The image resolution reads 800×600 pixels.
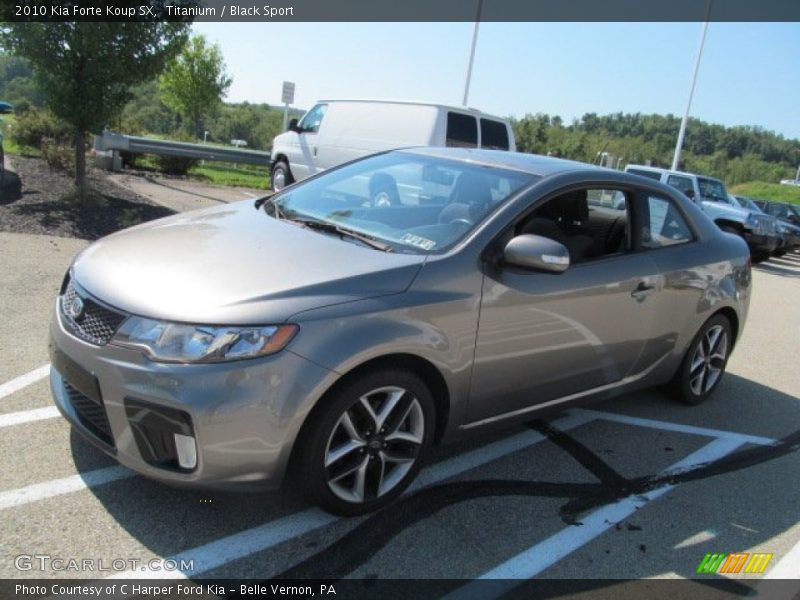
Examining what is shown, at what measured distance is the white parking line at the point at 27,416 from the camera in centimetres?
338

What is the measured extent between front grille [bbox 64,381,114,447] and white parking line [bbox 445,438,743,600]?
4.95ft

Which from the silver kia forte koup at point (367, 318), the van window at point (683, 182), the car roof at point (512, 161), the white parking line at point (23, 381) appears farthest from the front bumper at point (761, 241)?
the white parking line at point (23, 381)

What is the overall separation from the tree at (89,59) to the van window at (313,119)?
389 centimetres

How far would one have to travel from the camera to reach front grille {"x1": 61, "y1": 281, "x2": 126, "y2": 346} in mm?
2646

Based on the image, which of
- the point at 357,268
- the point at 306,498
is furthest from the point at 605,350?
the point at 306,498

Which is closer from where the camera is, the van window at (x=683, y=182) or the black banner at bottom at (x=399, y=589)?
the black banner at bottom at (x=399, y=589)

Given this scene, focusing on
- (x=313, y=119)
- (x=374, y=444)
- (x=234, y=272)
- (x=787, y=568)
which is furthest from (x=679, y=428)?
(x=313, y=119)

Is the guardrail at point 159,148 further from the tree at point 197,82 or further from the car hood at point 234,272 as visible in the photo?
the tree at point 197,82

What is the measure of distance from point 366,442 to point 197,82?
34.1 metres

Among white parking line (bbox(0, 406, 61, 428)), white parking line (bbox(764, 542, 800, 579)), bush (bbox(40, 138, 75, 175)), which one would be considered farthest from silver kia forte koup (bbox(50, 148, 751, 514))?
bush (bbox(40, 138, 75, 175))

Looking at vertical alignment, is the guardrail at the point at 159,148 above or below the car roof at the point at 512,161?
below

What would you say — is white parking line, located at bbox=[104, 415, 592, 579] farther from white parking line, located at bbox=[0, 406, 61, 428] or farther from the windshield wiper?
white parking line, located at bbox=[0, 406, 61, 428]

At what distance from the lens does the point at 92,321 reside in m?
2.74

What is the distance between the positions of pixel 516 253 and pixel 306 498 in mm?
1468
